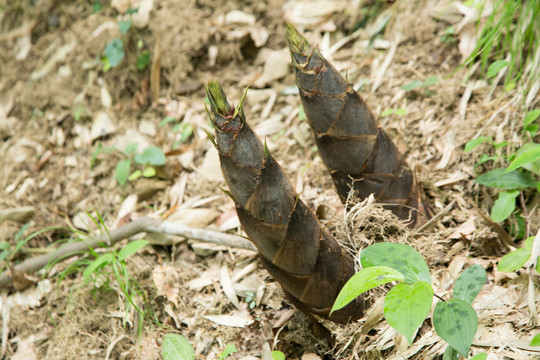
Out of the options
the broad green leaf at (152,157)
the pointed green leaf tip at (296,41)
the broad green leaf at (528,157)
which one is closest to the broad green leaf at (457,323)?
the broad green leaf at (528,157)

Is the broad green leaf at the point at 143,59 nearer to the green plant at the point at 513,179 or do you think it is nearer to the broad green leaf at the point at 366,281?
the green plant at the point at 513,179

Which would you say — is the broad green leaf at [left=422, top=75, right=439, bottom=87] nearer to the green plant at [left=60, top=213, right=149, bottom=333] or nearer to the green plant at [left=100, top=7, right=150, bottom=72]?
the green plant at [left=60, top=213, right=149, bottom=333]

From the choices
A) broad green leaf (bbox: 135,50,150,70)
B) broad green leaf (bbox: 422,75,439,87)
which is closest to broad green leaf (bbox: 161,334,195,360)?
broad green leaf (bbox: 422,75,439,87)

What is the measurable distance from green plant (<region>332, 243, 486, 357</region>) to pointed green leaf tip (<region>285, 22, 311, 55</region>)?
2.23 ft

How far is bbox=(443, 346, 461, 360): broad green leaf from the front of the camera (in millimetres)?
1220

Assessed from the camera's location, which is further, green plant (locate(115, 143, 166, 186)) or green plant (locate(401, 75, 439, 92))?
green plant (locate(115, 143, 166, 186))

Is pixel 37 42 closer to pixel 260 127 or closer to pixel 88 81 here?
pixel 88 81

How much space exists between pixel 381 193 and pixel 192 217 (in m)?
0.99

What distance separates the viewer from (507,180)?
1.68m

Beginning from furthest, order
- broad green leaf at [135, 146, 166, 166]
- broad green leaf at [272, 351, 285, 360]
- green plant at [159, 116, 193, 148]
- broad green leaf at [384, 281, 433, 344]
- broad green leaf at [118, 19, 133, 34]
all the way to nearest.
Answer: broad green leaf at [118, 19, 133, 34], green plant at [159, 116, 193, 148], broad green leaf at [135, 146, 166, 166], broad green leaf at [272, 351, 285, 360], broad green leaf at [384, 281, 433, 344]

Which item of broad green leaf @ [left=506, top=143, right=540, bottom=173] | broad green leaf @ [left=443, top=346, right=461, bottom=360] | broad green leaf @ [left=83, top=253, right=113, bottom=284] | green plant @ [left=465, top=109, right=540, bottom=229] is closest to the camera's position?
broad green leaf @ [left=443, top=346, right=461, bottom=360]

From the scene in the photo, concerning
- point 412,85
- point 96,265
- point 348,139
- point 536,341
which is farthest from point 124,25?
point 536,341

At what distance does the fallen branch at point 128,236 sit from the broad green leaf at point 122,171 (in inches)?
14.9

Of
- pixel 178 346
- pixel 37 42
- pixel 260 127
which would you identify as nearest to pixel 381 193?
pixel 178 346
